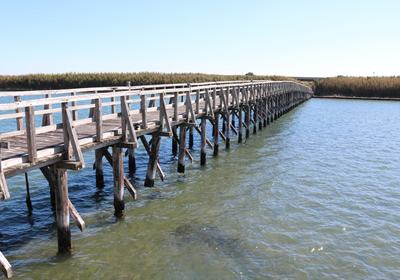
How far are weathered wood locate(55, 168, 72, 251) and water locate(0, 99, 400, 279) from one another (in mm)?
328

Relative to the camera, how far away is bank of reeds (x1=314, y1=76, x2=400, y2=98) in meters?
64.8

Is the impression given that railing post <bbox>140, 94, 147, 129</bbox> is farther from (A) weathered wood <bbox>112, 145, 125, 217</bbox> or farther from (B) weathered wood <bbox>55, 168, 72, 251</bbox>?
(B) weathered wood <bbox>55, 168, 72, 251</bbox>

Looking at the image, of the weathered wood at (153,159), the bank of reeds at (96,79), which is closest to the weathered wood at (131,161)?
the weathered wood at (153,159)

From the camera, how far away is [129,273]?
7.01 meters

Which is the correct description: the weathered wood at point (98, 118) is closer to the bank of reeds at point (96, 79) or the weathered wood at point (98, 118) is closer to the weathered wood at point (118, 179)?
the weathered wood at point (118, 179)

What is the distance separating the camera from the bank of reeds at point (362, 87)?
6475 centimetres

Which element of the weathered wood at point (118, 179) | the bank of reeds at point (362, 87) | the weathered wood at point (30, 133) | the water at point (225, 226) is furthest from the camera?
the bank of reeds at point (362, 87)

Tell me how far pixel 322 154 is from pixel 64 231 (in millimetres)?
14891

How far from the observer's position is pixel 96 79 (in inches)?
2847

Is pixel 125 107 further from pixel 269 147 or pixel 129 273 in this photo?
pixel 269 147

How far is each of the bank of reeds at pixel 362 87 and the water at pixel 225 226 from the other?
183 ft

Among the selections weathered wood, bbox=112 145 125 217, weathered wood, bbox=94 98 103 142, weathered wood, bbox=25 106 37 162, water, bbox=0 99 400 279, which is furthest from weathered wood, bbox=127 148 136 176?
weathered wood, bbox=25 106 37 162

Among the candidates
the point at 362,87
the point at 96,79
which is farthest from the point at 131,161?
the point at 362,87

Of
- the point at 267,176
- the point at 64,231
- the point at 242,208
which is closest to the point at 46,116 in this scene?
the point at 64,231
